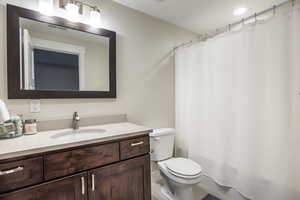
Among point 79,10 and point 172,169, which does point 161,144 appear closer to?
point 172,169

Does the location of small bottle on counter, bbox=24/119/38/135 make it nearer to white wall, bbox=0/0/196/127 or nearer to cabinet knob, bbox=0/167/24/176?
white wall, bbox=0/0/196/127

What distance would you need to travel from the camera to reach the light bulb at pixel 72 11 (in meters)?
1.41

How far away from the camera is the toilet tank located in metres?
1.86

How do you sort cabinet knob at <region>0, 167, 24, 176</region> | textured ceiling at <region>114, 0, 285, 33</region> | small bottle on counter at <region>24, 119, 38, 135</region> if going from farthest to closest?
textured ceiling at <region>114, 0, 285, 33</region>
small bottle on counter at <region>24, 119, 38, 135</region>
cabinet knob at <region>0, 167, 24, 176</region>

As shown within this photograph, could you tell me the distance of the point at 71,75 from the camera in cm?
152

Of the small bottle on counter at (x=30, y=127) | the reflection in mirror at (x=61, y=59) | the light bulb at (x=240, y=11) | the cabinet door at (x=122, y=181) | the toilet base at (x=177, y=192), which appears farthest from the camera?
the light bulb at (x=240, y=11)

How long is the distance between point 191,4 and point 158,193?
2305mm

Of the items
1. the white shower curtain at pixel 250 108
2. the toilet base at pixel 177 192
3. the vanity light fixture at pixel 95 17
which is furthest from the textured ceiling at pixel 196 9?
the toilet base at pixel 177 192

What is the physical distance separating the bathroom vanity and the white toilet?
1.21ft

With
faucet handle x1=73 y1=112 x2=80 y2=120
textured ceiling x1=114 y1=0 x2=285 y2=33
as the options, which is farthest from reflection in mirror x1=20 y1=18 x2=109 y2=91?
textured ceiling x1=114 y1=0 x2=285 y2=33

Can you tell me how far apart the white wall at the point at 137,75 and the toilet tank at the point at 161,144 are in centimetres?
24

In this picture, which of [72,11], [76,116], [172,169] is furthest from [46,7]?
[172,169]

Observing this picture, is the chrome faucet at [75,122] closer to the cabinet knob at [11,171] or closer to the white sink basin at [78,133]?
the white sink basin at [78,133]

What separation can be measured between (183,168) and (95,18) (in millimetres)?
1767
